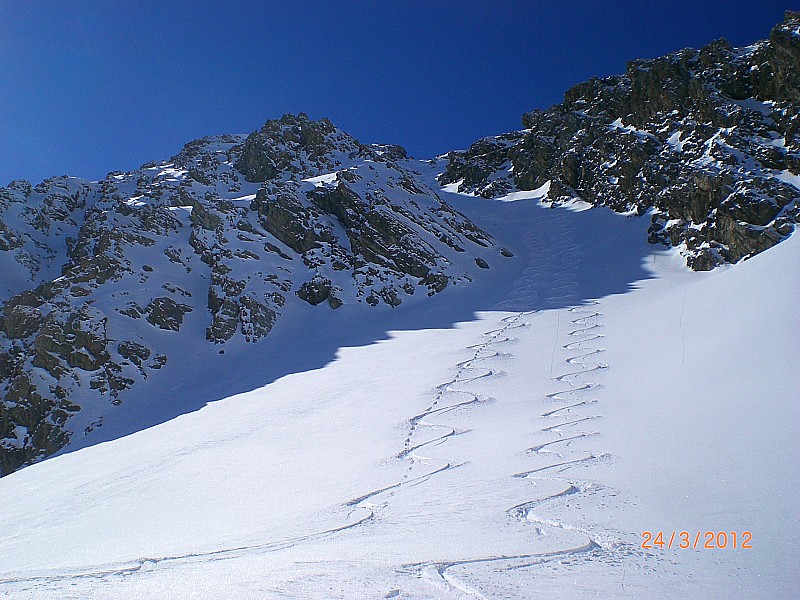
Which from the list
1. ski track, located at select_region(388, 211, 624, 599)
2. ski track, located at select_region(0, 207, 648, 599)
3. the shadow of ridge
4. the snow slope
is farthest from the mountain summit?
ski track, located at select_region(0, 207, 648, 599)

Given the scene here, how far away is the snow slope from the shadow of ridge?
20.3 feet

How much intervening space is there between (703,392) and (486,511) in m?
4.51

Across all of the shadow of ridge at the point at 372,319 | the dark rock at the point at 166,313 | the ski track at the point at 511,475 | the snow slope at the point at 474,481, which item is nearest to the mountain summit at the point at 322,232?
the dark rock at the point at 166,313

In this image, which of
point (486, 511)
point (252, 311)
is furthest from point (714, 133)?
point (486, 511)

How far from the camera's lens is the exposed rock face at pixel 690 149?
3002cm

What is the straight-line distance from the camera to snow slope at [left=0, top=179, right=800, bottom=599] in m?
3.11

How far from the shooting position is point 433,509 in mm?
4781

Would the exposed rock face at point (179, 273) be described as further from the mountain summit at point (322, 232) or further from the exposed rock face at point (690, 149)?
the exposed rock face at point (690, 149)

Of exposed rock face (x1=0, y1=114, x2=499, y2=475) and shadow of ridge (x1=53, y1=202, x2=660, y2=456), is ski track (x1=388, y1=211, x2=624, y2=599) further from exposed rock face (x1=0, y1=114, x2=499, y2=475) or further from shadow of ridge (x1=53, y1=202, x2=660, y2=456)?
exposed rock face (x1=0, y1=114, x2=499, y2=475)

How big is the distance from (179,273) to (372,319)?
15.8 metres

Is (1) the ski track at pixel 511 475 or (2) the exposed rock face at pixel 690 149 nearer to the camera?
(1) the ski track at pixel 511 475

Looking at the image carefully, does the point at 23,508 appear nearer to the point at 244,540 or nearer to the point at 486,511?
the point at 244,540

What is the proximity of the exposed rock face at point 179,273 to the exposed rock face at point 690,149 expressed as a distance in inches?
512

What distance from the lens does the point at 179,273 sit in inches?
1391
